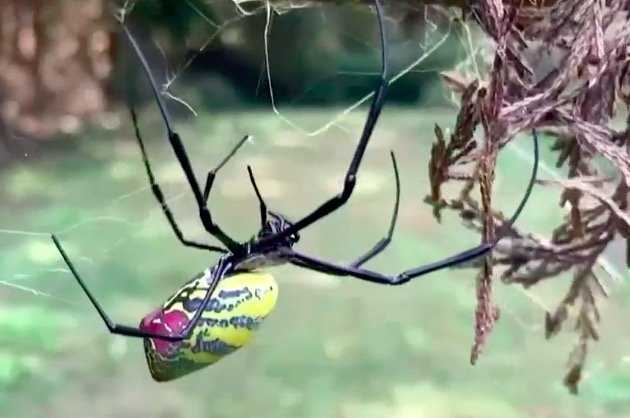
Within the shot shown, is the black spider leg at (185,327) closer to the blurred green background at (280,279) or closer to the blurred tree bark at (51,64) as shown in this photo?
the blurred green background at (280,279)

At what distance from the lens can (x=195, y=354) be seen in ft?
1.93

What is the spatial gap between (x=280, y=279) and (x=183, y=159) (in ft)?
1.79

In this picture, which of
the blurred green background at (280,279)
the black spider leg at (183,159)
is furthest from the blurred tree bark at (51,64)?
the black spider leg at (183,159)

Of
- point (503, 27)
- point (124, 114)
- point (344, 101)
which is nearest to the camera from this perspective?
point (503, 27)

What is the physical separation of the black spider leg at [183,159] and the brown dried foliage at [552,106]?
0.15m

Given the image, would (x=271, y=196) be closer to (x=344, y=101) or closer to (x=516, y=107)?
(x=344, y=101)

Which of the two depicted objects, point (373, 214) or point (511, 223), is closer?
point (511, 223)

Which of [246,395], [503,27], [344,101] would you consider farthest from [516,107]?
[344,101]

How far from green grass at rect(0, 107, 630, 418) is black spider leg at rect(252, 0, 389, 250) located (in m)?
0.26

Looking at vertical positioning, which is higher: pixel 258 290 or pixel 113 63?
pixel 258 290

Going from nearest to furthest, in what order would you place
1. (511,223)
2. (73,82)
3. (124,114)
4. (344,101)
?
(511,223)
(124,114)
(73,82)
(344,101)

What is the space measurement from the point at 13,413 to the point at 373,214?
52 centimetres

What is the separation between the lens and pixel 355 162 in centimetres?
60

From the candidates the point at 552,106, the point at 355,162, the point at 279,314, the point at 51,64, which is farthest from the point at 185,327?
the point at 51,64
